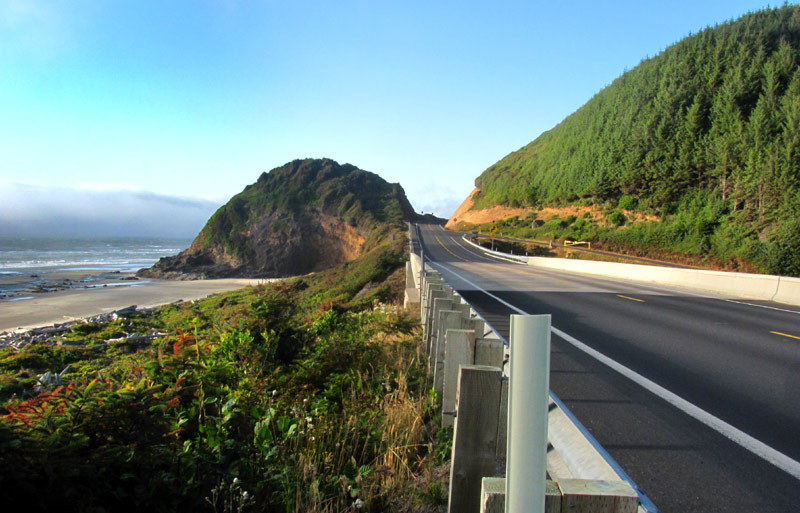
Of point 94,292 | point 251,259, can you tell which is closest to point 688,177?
point 94,292

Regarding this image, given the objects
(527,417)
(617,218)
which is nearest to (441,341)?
(527,417)

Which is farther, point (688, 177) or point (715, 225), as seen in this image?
point (688, 177)

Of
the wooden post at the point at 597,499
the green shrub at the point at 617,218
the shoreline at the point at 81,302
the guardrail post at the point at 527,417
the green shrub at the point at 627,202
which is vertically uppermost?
the green shrub at the point at 627,202

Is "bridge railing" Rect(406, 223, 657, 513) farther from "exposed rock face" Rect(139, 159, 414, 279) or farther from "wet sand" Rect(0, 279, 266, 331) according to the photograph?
"exposed rock face" Rect(139, 159, 414, 279)

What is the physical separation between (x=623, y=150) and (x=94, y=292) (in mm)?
59186

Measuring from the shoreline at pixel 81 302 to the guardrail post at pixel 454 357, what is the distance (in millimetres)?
27986

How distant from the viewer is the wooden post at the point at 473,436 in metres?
2.61

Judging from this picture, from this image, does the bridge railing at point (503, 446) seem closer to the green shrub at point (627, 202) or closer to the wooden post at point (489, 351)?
the wooden post at point (489, 351)

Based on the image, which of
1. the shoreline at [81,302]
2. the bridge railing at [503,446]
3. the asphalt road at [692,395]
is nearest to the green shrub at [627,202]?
the shoreline at [81,302]

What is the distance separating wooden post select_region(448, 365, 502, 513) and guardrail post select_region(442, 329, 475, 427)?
4.50 feet

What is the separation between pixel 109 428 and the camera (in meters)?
3.21

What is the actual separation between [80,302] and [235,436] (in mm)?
38575

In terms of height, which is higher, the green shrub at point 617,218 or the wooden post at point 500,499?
the green shrub at point 617,218

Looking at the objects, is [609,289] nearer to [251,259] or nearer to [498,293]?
[498,293]
